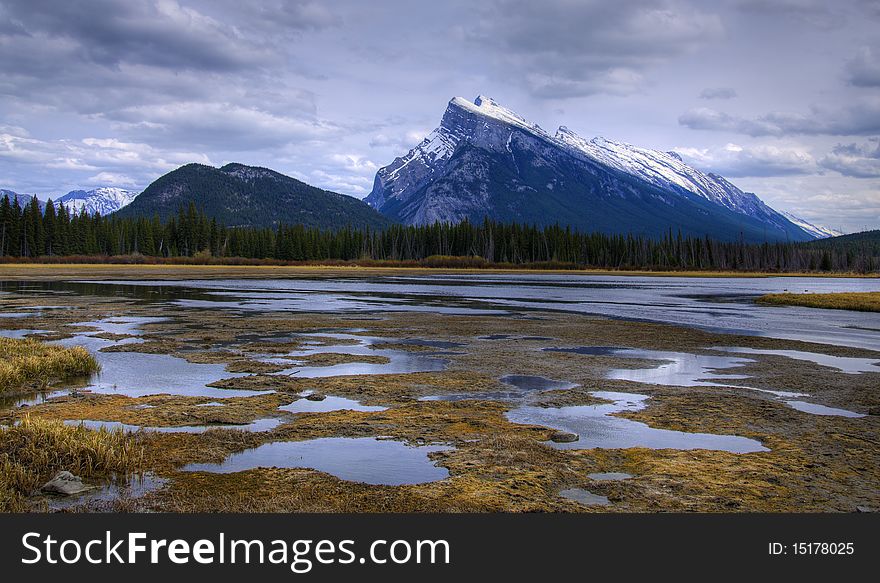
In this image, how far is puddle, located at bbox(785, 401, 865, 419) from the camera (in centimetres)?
1653

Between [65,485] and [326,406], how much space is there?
7.35 metres

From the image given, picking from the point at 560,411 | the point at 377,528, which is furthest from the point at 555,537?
the point at 560,411

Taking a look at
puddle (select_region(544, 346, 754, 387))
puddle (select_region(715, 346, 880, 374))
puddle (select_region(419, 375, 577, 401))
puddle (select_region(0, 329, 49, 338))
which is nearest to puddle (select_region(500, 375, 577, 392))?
puddle (select_region(419, 375, 577, 401))

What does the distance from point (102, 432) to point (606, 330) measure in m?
29.6

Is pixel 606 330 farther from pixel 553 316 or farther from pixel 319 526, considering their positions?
pixel 319 526

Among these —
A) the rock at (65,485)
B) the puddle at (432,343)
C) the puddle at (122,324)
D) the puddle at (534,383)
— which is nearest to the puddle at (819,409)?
the puddle at (534,383)

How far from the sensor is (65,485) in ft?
34.4

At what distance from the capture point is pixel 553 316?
46.4m

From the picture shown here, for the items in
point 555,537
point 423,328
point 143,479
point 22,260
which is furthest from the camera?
point 22,260

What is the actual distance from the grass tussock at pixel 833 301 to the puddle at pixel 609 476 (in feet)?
182

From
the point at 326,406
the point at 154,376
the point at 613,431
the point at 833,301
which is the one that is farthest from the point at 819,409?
the point at 833,301

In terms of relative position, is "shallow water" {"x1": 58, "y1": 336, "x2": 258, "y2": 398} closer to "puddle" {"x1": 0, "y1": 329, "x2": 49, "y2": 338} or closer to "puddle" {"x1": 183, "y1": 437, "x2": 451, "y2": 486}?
"puddle" {"x1": 0, "y1": 329, "x2": 49, "y2": 338}

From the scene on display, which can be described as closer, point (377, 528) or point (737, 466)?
point (377, 528)

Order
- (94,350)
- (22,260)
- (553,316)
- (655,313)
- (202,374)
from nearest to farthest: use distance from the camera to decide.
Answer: (202,374), (94,350), (553,316), (655,313), (22,260)
